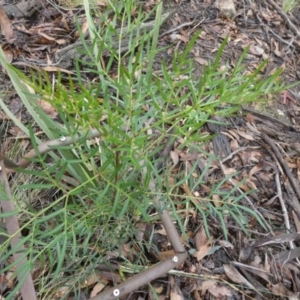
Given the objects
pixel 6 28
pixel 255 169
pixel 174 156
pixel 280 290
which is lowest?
pixel 280 290

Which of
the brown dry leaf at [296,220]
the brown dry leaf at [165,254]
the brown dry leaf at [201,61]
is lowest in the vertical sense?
the brown dry leaf at [296,220]

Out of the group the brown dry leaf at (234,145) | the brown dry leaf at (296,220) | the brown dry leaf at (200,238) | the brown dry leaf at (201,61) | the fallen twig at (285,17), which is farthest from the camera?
the fallen twig at (285,17)

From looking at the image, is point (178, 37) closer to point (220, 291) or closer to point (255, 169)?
point (255, 169)

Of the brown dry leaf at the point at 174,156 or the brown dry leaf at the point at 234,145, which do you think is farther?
the brown dry leaf at the point at 234,145

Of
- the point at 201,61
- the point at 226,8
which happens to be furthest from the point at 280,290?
the point at 226,8

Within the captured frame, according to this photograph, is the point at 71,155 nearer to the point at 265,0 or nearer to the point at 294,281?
the point at 294,281

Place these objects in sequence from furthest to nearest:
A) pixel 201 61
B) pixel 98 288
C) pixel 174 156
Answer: pixel 201 61, pixel 174 156, pixel 98 288

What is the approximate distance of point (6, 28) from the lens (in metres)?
1.49

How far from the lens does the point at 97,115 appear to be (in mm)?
637

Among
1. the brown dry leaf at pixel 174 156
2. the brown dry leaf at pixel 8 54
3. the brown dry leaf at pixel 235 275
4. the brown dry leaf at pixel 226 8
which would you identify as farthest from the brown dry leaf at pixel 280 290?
the brown dry leaf at pixel 226 8

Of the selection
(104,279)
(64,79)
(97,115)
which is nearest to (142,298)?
(104,279)

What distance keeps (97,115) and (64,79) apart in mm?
791

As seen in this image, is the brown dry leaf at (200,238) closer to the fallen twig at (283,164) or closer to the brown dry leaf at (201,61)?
the fallen twig at (283,164)

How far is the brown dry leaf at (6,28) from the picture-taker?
146 cm
